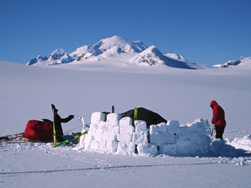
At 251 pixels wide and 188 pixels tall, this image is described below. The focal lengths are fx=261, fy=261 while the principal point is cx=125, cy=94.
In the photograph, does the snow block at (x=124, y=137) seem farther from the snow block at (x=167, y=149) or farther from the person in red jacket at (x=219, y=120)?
the person in red jacket at (x=219, y=120)

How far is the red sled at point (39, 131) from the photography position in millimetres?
8242

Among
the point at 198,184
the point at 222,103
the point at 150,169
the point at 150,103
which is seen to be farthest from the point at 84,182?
the point at 222,103

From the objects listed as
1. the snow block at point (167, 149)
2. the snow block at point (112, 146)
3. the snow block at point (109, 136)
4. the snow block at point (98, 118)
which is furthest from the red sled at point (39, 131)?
the snow block at point (167, 149)

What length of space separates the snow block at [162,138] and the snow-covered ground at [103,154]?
343mm

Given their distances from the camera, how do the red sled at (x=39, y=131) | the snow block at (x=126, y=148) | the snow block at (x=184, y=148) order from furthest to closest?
the red sled at (x=39, y=131) → the snow block at (x=184, y=148) → the snow block at (x=126, y=148)

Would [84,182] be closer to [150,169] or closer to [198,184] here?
[150,169]

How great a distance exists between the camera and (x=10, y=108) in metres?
16.7

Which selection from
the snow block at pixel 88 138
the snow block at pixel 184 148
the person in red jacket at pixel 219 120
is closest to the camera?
the snow block at pixel 184 148

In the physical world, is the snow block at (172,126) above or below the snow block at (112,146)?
above

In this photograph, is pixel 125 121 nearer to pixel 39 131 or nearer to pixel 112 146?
pixel 112 146

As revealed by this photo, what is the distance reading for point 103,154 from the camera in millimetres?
6473

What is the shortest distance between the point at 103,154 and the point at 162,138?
1513mm

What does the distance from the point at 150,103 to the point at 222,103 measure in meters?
5.89

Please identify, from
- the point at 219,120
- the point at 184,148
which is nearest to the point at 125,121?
the point at 184,148
